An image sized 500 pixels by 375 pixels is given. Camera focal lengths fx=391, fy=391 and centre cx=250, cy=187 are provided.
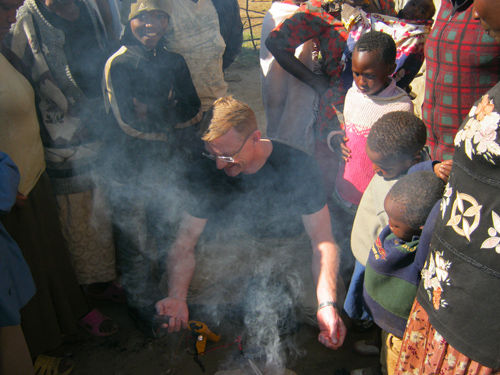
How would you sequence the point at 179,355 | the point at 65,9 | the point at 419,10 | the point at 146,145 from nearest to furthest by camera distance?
the point at 65,9, the point at 179,355, the point at 146,145, the point at 419,10

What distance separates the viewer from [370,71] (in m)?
2.68

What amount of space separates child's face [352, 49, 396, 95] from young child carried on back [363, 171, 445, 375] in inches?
38.3

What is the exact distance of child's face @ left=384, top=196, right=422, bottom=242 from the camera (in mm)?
1917

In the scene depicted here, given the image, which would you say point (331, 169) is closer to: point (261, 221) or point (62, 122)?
point (261, 221)

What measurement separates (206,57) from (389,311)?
250 centimetres

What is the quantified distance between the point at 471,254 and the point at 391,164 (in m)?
1.03

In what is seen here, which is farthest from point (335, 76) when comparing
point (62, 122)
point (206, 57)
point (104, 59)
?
point (62, 122)

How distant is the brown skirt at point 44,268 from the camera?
2.57 m

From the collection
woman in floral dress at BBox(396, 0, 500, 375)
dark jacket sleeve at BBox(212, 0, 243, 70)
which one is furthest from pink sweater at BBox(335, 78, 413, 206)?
dark jacket sleeve at BBox(212, 0, 243, 70)

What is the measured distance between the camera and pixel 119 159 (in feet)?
10.2

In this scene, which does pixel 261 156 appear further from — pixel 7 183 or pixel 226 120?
pixel 7 183

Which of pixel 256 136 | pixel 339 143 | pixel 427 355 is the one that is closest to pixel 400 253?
pixel 427 355

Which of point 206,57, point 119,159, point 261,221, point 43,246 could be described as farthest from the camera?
point 206,57

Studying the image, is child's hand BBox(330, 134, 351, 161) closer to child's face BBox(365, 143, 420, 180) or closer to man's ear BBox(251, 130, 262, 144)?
child's face BBox(365, 143, 420, 180)
